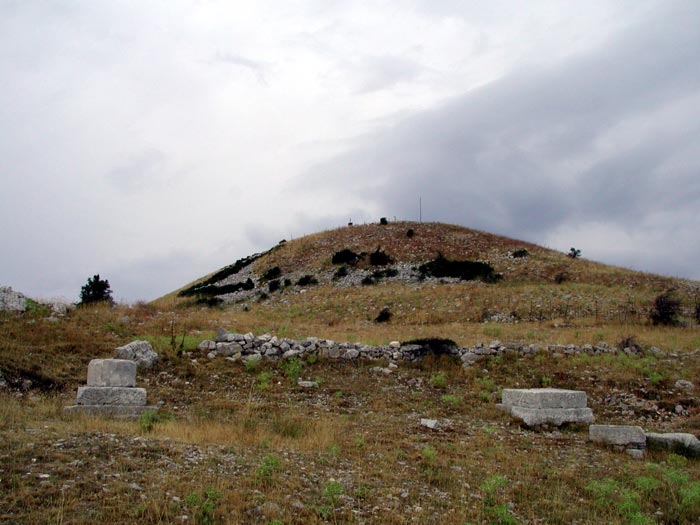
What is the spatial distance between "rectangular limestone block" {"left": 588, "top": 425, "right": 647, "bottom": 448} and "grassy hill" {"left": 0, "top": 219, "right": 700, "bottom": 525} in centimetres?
34

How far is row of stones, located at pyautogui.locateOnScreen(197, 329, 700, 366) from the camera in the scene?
14.9 m

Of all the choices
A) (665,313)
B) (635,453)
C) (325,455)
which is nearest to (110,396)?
(325,455)

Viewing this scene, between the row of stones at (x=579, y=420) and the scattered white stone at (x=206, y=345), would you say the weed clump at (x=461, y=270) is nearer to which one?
the scattered white stone at (x=206, y=345)

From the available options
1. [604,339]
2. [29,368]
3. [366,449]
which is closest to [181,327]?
[29,368]

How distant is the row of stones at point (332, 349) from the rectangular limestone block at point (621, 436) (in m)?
5.34

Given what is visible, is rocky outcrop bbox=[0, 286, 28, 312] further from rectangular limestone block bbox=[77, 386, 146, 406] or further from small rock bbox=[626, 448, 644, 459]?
small rock bbox=[626, 448, 644, 459]

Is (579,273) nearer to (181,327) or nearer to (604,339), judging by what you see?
(604,339)

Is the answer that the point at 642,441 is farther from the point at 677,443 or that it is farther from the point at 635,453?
the point at 677,443

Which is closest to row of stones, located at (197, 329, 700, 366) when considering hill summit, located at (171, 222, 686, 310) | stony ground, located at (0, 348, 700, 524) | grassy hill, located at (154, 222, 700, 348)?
stony ground, located at (0, 348, 700, 524)

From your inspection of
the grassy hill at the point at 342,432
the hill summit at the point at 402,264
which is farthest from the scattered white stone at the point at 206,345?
the hill summit at the point at 402,264

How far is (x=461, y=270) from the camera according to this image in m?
36.5

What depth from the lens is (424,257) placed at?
134 feet

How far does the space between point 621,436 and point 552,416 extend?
5.05 ft

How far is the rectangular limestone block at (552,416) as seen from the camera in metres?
11.5
